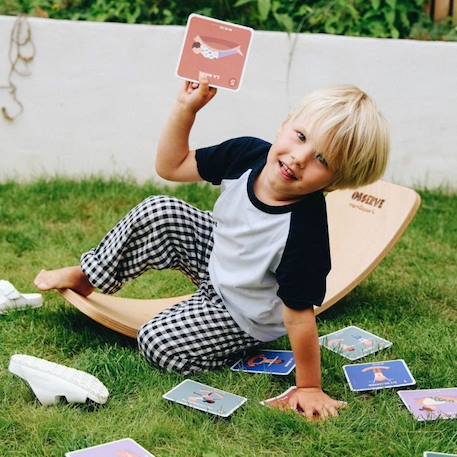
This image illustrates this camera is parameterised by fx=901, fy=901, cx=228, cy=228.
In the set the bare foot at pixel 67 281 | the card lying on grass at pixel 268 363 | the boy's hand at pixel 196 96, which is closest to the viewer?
the boy's hand at pixel 196 96

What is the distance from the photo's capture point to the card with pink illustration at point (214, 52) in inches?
105

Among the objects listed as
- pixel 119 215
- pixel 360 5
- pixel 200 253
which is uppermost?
pixel 360 5

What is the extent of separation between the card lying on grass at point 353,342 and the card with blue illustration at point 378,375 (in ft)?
0.38

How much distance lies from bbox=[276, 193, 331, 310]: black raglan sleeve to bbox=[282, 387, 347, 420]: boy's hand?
0.83 ft

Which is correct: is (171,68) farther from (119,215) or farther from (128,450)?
(128,450)

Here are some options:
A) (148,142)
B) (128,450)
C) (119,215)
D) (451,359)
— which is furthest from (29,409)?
(148,142)

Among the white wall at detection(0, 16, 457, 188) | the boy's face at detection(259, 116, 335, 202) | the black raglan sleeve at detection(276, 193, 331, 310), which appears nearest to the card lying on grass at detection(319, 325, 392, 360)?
the black raglan sleeve at detection(276, 193, 331, 310)

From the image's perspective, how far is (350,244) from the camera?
3428mm

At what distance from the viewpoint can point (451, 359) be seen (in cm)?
289

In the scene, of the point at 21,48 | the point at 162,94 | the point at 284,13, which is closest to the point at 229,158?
the point at 162,94

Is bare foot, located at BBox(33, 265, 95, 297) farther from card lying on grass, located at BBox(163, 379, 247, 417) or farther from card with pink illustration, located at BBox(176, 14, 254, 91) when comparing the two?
card with pink illustration, located at BBox(176, 14, 254, 91)

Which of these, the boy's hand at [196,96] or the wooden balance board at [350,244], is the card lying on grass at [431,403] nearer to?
the wooden balance board at [350,244]

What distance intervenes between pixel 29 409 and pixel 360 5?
132 inches

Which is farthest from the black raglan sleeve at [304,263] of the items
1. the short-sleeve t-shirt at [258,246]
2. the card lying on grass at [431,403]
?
the card lying on grass at [431,403]
